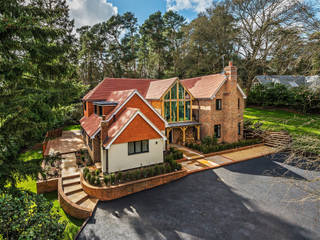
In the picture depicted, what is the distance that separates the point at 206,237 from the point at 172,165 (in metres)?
6.06

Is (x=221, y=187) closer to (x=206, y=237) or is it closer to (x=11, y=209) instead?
(x=206, y=237)

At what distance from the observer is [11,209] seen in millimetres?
5312

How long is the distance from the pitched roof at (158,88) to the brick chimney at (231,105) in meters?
5.78

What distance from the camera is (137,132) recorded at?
13.3 m

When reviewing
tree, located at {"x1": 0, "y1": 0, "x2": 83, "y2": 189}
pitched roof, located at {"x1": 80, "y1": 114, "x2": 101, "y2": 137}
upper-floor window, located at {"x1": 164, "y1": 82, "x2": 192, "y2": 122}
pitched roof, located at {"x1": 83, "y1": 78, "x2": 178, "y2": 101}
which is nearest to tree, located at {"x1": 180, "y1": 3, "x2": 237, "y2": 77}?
pitched roof, located at {"x1": 83, "y1": 78, "x2": 178, "y2": 101}

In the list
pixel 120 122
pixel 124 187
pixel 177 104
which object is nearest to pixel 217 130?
pixel 177 104

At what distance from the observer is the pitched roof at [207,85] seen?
19792mm

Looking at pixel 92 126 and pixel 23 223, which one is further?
pixel 92 126

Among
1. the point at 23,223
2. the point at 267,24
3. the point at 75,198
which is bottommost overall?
the point at 75,198

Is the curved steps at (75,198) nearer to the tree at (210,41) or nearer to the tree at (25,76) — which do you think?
the tree at (25,76)

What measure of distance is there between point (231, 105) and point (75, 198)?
16.7m

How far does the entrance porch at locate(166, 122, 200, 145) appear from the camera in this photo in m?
20.1

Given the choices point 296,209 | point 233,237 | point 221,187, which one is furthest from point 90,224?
point 296,209

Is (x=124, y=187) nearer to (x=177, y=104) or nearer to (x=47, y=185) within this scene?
(x=47, y=185)
